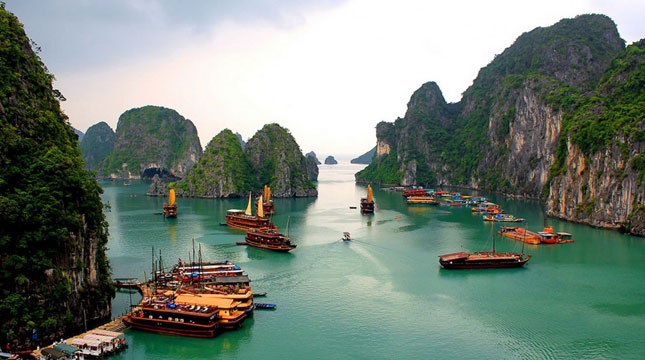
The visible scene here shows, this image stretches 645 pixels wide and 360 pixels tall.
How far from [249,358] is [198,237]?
36871mm

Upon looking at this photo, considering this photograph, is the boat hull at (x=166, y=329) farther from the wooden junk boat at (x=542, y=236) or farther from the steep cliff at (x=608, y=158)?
the steep cliff at (x=608, y=158)

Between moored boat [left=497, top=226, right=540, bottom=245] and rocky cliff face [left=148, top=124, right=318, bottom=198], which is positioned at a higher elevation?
rocky cliff face [left=148, top=124, right=318, bottom=198]

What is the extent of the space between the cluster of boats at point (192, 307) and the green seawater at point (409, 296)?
62 cm

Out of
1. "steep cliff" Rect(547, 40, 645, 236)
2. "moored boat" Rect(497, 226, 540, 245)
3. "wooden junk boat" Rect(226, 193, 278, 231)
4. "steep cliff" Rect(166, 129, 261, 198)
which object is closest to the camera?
"moored boat" Rect(497, 226, 540, 245)

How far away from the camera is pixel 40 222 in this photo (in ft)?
84.1

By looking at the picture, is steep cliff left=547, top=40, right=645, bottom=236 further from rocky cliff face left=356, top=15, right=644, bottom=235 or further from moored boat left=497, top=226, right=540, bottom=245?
moored boat left=497, top=226, right=540, bottom=245

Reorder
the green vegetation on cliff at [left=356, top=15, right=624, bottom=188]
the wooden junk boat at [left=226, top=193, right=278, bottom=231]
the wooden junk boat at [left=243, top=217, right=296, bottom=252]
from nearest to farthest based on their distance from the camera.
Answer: the wooden junk boat at [left=243, top=217, right=296, bottom=252] → the wooden junk boat at [left=226, top=193, right=278, bottom=231] → the green vegetation on cliff at [left=356, top=15, right=624, bottom=188]

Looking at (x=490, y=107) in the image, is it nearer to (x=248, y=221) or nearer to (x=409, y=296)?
(x=248, y=221)

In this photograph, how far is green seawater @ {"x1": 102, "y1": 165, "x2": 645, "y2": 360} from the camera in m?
28.3

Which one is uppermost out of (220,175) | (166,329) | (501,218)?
(220,175)

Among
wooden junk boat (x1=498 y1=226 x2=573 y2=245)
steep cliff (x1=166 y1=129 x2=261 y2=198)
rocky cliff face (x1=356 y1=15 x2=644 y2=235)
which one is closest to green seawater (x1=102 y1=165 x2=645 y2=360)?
wooden junk boat (x1=498 y1=226 x2=573 y2=245)

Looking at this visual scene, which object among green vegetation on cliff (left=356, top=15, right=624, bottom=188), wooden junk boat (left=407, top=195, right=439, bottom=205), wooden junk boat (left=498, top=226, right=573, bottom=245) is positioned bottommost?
wooden junk boat (left=498, top=226, right=573, bottom=245)

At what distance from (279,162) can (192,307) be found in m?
97.8

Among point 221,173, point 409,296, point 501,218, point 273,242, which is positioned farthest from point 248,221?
point 221,173
